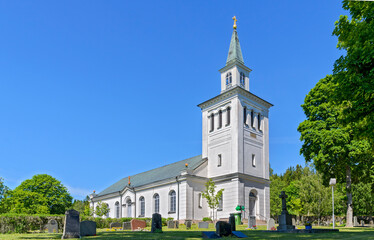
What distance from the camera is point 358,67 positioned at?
13.9m

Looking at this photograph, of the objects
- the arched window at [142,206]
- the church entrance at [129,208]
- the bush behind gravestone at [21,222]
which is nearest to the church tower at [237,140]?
the arched window at [142,206]

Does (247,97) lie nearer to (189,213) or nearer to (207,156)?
(207,156)

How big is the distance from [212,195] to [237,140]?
674 centimetres

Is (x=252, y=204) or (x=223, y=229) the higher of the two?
(x=223, y=229)

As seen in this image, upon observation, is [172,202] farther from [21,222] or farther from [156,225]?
[156,225]

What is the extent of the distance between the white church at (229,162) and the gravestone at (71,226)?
24.1 meters

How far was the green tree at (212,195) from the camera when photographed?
3645 cm

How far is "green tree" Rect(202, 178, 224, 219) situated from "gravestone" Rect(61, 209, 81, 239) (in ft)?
75.9

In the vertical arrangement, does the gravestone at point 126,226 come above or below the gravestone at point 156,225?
below

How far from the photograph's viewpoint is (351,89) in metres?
14.3

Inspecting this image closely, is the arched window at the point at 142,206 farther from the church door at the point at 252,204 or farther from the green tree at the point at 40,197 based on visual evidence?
the church door at the point at 252,204

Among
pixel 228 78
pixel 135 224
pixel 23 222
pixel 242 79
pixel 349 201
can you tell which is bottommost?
pixel 135 224

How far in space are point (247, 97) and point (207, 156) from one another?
8.79 meters

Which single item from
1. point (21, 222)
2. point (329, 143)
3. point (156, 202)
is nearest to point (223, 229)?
point (21, 222)
